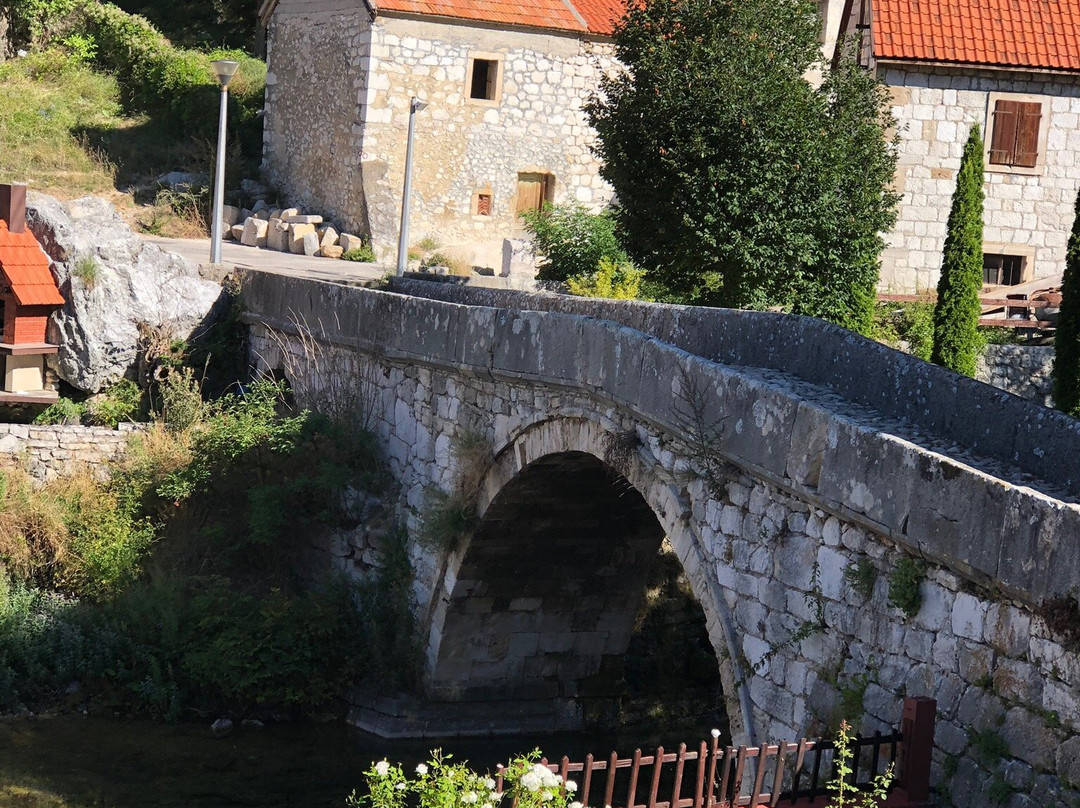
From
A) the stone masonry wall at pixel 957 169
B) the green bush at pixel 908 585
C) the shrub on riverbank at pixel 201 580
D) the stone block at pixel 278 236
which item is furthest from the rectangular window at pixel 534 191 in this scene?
the green bush at pixel 908 585

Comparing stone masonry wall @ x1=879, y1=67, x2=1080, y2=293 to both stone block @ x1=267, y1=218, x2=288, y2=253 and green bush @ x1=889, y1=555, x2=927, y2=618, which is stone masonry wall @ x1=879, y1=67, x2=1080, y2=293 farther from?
green bush @ x1=889, y1=555, x2=927, y2=618

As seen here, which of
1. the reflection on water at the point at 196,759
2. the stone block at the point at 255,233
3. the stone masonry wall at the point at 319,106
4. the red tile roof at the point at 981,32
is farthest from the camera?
the stone block at the point at 255,233

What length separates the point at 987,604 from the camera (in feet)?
16.2

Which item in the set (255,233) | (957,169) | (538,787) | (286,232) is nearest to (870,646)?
(538,787)

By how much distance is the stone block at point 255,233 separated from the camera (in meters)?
22.2

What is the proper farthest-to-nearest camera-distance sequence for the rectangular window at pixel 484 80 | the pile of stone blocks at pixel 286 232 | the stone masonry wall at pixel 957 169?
the rectangular window at pixel 484 80
the pile of stone blocks at pixel 286 232
the stone masonry wall at pixel 957 169

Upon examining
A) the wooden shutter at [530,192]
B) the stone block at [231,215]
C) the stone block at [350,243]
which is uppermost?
the wooden shutter at [530,192]

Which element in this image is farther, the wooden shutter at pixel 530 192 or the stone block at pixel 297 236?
the wooden shutter at pixel 530 192

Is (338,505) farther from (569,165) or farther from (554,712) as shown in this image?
(569,165)

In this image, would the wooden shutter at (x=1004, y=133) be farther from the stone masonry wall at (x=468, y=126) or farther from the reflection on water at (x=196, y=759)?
the reflection on water at (x=196, y=759)

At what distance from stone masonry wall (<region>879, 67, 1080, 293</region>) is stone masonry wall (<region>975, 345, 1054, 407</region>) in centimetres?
328

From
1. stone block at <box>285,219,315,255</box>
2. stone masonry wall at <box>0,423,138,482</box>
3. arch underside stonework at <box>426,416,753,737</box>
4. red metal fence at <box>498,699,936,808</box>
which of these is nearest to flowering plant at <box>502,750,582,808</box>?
red metal fence at <box>498,699,936,808</box>

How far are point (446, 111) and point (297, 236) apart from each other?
3.16 m

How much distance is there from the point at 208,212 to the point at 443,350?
521 inches
